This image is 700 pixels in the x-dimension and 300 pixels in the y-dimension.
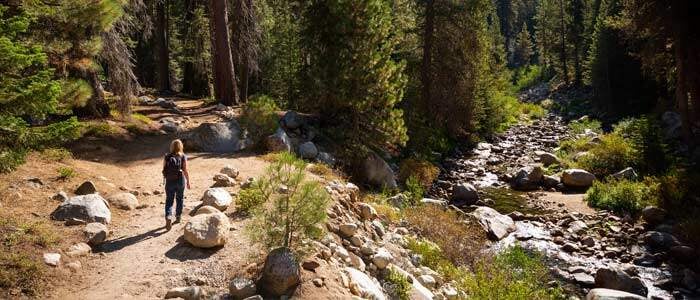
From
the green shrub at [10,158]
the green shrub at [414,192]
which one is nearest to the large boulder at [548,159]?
the green shrub at [414,192]

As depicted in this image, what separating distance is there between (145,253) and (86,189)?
264 cm

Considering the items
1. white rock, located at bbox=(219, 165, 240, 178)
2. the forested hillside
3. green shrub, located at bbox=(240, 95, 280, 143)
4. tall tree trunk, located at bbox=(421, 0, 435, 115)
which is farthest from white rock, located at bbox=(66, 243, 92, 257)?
tall tree trunk, located at bbox=(421, 0, 435, 115)

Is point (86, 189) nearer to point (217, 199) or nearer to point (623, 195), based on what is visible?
point (217, 199)

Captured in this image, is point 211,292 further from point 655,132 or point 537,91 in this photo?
point 537,91

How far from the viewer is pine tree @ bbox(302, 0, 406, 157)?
14609mm

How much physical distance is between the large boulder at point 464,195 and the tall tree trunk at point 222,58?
879cm

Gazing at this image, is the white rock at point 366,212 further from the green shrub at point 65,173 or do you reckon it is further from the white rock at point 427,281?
the green shrub at point 65,173

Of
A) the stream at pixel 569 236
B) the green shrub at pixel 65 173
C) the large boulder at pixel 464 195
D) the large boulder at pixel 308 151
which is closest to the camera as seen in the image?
the green shrub at pixel 65 173

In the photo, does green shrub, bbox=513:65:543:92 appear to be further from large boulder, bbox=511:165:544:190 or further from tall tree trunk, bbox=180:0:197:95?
large boulder, bbox=511:165:544:190

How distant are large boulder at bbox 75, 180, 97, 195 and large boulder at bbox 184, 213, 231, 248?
9.11ft

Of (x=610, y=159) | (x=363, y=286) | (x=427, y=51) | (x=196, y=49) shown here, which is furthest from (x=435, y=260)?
(x=196, y=49)

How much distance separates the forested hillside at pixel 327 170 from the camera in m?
6.94

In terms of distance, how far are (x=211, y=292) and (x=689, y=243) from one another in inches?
453

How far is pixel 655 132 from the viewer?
1853cm
